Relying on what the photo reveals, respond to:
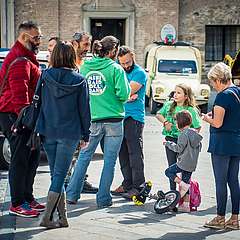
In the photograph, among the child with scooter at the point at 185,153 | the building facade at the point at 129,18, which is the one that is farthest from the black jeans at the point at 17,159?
the building facade at the point at 129,18

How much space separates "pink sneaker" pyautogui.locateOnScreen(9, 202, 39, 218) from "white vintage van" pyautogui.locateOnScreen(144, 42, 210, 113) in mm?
13496

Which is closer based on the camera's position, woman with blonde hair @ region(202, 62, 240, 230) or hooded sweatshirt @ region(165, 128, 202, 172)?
woman with blonde hair @ region(202, 62, 240, 230)

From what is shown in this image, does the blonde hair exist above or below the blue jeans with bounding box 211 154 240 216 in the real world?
above

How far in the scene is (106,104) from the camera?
7.62 metres

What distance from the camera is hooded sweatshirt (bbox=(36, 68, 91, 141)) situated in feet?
21.4

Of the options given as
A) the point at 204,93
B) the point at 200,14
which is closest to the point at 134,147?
the point at 204,93

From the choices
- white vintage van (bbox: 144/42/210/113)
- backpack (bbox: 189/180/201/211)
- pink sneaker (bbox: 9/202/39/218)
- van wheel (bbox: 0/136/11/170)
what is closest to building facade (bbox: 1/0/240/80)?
white vintage van (bbox: 144/42/210/113)

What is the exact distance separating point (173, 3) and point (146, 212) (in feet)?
72.2

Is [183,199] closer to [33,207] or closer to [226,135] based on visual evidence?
[226,135]

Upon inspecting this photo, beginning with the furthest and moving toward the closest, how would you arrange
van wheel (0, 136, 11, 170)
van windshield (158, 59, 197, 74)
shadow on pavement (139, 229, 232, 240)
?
van windshield (158, 59, 197, 74), van wheel (0, 136, 11, 170), shadow on pavement (139, 229, 232, 240)

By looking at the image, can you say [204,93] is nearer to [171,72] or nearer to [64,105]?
[171,72]

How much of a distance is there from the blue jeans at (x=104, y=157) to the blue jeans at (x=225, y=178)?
129 cm

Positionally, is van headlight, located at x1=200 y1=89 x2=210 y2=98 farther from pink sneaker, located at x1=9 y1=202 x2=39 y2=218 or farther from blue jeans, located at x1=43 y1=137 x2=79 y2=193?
blue jeans, located at x1=43 y1=137 x2=79 y2=193

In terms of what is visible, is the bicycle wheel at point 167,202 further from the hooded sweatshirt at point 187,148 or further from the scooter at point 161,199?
the hooded sweatshirt at point 187,148
